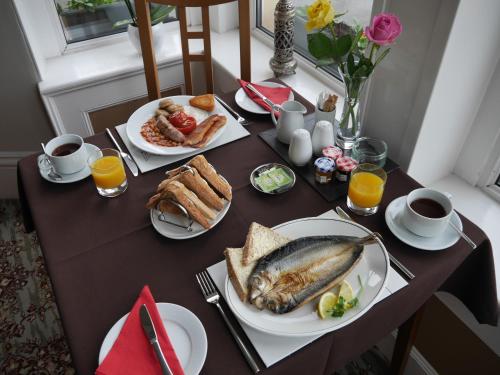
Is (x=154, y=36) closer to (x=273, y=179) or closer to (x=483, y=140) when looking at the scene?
(x=273, y=179)

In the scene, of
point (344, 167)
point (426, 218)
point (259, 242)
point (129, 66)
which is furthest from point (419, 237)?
point (129, 66)

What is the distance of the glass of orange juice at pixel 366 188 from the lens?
3.36 feet

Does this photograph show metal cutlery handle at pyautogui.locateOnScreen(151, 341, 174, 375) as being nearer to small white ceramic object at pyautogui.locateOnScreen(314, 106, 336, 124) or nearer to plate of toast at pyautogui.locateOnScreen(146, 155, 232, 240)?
plate of toast at pyautogui.locateOnScreen(146, 155, 232, 240)

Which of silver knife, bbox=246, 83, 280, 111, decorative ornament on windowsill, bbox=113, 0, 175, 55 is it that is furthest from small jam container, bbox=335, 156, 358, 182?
decorative ornament on windowsill, bbox=113, 0, 175, 55

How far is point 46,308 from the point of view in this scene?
5.79 feet

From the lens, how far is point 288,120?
4.08 feet

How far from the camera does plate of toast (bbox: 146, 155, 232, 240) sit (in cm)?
102

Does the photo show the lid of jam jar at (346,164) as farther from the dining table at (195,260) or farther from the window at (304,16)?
the window at (304,16)

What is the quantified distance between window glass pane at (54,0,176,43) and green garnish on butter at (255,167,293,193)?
1.19m

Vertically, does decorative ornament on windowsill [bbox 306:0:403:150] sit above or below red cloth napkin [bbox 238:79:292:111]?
above

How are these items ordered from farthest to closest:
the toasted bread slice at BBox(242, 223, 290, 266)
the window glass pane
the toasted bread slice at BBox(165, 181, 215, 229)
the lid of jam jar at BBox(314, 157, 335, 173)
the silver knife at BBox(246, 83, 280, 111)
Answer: the window glass pane → the silver knife at BBox(246, 83, 280, 111) → the lid of jam jar at BBox(314, 157, 335, 173) → the toasted bread slice at BBox(165, 181, 215, 229) → the toasted bread slice at BBox(242, 223, 290, 266)

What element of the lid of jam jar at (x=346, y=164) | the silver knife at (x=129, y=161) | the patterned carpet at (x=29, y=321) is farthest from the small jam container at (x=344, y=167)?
the patterned carpet at (x=29, y=321)

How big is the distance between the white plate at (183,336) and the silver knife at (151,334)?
0.03m

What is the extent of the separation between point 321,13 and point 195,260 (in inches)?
26.0
